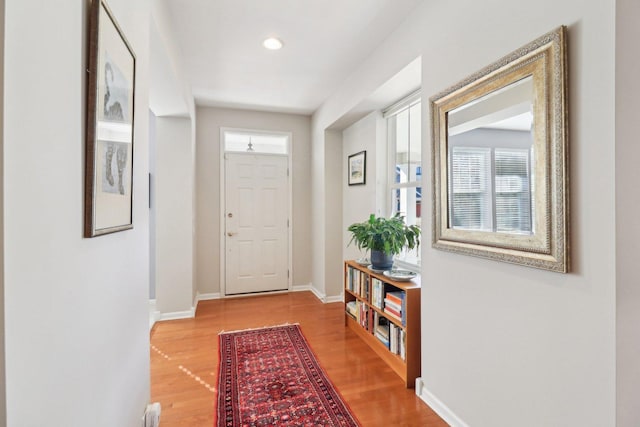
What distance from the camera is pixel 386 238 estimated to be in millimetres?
2670

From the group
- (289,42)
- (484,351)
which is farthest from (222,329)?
(289,42)

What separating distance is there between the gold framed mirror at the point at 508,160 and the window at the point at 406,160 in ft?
3.10

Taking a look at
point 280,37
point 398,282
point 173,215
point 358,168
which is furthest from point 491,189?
point 173,215

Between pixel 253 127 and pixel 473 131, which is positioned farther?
pixel 253 127

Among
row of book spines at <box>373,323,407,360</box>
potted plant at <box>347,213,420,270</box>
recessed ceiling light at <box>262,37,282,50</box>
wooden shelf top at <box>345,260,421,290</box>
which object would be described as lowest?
row of book spines at <box>373,323,407,360</box>

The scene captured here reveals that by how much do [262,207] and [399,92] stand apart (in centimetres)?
257

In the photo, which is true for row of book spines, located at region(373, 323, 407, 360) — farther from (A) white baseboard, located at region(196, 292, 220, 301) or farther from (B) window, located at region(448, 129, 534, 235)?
(A) white baseboard, located at region(196, 292, 220, 301)

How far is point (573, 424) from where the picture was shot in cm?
120

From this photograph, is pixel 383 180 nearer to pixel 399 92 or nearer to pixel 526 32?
pixel 399 92

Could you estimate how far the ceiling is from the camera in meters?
2.19

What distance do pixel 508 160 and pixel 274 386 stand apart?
2004 millimetres

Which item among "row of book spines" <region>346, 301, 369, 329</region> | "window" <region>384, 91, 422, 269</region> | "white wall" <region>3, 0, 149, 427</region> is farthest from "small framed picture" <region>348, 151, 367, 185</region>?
"white wall" <region>3, 0, 149, 427</region>

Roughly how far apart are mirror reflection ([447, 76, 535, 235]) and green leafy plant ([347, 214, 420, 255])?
82 centimetres

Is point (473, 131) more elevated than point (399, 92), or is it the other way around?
point (399, 92)
